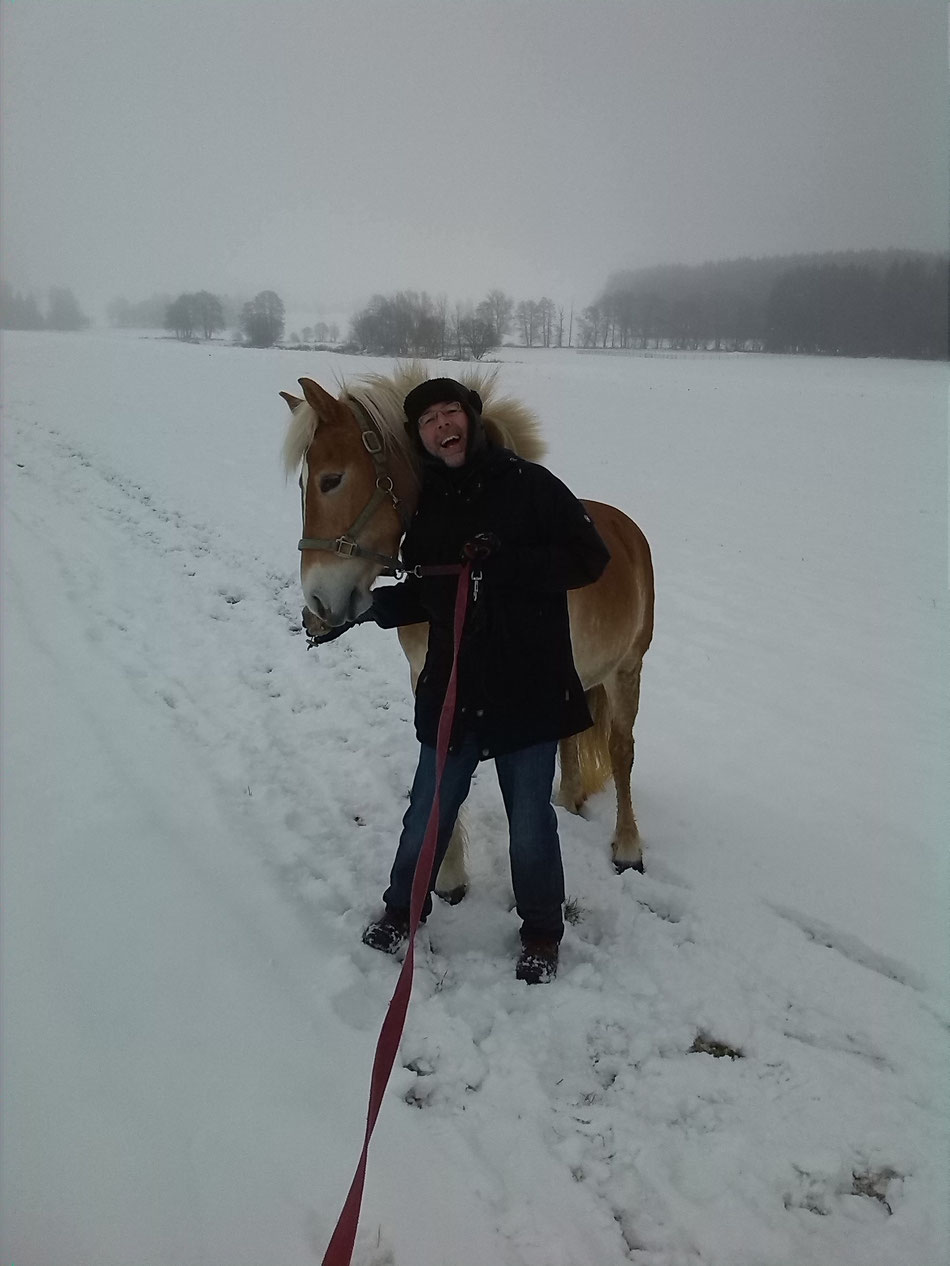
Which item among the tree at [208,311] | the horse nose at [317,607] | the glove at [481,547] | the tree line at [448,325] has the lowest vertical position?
the horse nose at [317,607]

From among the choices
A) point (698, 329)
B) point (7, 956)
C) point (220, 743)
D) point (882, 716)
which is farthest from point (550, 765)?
point (698, 329)

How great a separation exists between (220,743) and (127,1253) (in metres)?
2.52

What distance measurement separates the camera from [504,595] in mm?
2168

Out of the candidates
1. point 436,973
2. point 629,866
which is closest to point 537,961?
point 436,973

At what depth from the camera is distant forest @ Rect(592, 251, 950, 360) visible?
38.6 ft

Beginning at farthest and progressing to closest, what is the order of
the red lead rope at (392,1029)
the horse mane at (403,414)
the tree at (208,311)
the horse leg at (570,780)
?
the tree at (208,311) < the horse leg at (570,780) < the horse mane at (403,414) < the red lead rope at (392,1029)

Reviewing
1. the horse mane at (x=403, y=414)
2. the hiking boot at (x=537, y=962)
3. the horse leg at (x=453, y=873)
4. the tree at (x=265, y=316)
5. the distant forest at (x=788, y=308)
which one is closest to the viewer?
the horse mane at (x=403, y=414)

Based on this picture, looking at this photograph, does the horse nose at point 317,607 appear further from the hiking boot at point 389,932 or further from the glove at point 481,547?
the hiking boot at point 389,932

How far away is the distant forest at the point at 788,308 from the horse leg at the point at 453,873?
18.3ft

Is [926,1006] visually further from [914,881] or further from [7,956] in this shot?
[7,956]

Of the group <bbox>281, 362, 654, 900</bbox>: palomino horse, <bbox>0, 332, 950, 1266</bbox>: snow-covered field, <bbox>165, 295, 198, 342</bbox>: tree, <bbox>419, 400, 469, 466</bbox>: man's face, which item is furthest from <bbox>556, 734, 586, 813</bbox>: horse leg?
<bbox>165, 295, 198, 342</bbox>: tree

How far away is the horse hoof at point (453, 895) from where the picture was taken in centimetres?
281

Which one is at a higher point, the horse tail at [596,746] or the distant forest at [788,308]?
the distant forest at [788,308]

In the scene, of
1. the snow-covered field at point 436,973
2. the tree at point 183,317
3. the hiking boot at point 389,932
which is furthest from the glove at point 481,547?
the tree at point 183,317
